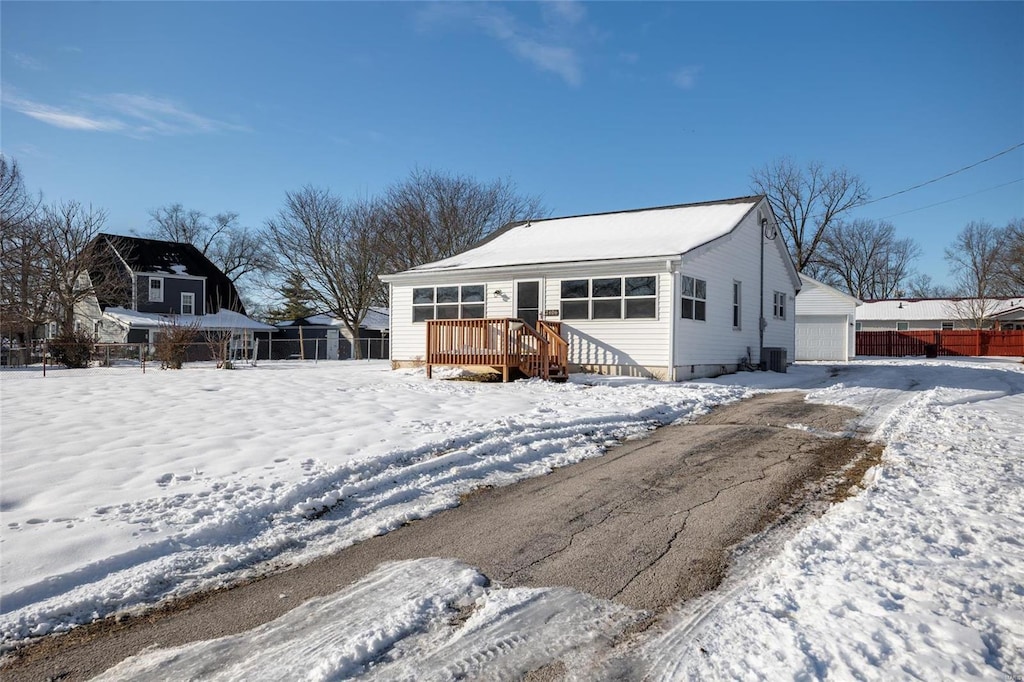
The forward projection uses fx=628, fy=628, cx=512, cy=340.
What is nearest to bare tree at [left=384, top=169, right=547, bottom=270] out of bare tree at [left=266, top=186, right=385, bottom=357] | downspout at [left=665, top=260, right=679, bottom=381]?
A: bare tree at [left=266, top=186, right=385, bottom=357]

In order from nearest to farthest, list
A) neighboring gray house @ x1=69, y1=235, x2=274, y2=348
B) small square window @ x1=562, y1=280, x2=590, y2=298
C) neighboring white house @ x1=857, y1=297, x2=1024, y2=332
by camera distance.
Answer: small square window @ x1=562, y1=280, x2=590, y2=298 < neighboring gray house @ x1=69, y1=235, x2=274, y2=348 < neighboring white house @ x1=857, y1=297, x2=1024, y2=332

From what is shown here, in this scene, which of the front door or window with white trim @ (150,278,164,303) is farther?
window with white trim @ (150,278,164,303)

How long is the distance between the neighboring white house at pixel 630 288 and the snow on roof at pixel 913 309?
94.9 ft

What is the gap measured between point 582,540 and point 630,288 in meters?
11.2

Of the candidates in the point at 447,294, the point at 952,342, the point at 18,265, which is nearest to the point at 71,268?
the point at 18,265

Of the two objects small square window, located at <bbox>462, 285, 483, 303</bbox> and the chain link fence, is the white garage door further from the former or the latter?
the chain link fence

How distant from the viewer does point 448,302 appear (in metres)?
17.3

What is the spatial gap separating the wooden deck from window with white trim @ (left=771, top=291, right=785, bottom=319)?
32.4 feet

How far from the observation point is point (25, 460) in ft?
17.9

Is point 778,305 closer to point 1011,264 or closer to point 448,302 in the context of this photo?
point 448,302

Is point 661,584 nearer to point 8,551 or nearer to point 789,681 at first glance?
point 789,681

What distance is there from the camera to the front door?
623 inches

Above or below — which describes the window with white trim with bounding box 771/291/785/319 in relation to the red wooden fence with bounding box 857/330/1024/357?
above

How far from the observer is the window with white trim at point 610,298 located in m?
14.4
